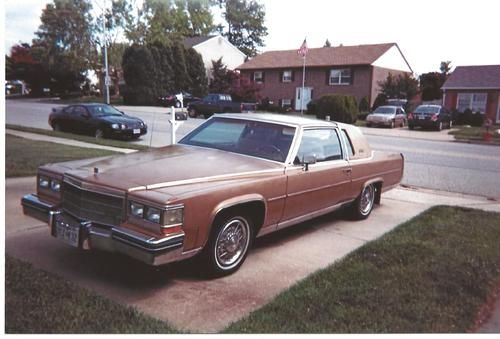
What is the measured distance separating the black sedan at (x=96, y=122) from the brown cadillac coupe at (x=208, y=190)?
903cm

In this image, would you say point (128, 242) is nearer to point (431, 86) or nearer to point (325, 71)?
point (325, 71)

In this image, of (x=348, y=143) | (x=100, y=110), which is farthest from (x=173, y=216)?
(x=100, y=110)

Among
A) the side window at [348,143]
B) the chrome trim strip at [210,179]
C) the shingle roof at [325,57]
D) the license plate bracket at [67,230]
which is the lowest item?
the license plate bracket at [67,230]

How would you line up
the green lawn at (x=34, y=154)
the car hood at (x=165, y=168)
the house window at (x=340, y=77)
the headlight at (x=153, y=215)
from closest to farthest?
1. the headlight at (x=153, y=215)
2. the car hood at (x=165, y=168)
3. the green lawn at (x=34, y=154)
4. the house window at (x=340, y=77)

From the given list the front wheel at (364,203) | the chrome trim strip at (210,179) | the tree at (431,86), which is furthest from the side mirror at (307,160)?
the tree at (431,86)

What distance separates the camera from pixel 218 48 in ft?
135

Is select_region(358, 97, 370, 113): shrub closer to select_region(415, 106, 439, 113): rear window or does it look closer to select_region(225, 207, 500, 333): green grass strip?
select_region(415, 106, 439, 113): rear window

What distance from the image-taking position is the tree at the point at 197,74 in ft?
133

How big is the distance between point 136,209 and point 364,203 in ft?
11.5

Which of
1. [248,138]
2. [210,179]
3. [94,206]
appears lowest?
[94,206]

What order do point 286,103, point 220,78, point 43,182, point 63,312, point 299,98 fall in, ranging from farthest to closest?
point 220,78, point 286,103, point 299,98, point 43,182, point 63,312

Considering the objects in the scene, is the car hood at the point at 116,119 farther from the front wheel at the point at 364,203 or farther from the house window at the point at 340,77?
the house window at the point at 340,77

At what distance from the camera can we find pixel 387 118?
2495 centimetres

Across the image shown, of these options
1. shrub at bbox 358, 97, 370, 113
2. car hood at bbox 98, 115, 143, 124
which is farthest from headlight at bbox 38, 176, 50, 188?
shrub at bbox 358, 97, 370, 113
